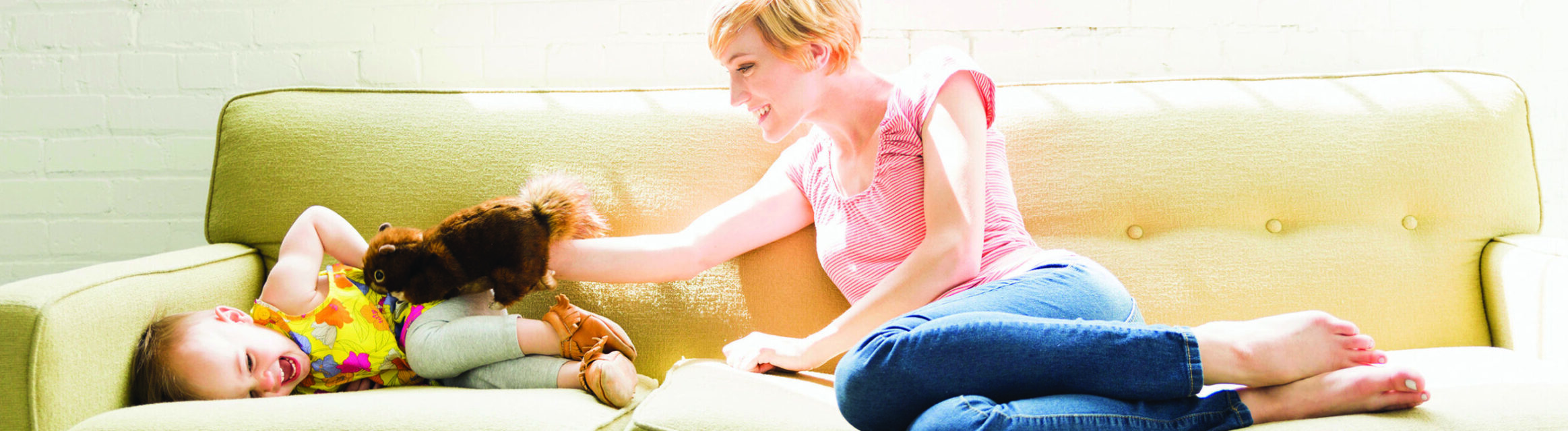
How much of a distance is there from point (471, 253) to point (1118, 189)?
1.11 m

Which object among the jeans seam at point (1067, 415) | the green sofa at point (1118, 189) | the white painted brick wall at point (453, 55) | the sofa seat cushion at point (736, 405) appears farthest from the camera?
the white painted brick wall at point (453, 55)

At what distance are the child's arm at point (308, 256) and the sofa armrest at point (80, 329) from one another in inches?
5.5

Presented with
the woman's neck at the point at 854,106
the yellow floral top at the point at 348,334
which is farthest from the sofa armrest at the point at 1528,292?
the yellow floral top at the point at 348,334

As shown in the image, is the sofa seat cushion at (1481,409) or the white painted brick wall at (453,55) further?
the white painted brick wall at (453,55)

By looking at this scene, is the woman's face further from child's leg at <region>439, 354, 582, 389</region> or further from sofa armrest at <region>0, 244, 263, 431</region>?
sofa armrest at <region>0, 244, 263, 431</region>

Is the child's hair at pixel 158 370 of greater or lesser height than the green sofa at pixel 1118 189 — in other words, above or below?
below

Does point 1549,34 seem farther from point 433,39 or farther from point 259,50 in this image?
point 259,50

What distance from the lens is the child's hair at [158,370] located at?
4.43 ft

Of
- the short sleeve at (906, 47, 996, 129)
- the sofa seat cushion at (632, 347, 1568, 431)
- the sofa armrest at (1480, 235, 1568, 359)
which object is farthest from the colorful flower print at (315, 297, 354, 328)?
the sofa armrest at (1480, 235, 1568, 359)

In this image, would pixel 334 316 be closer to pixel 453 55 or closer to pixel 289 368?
pixel 289 368

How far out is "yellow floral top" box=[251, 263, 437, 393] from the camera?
1489 mm

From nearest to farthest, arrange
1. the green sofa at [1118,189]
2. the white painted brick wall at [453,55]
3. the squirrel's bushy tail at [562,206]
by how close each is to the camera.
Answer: the squirrel's bushy tail at [562,206], the green sofa at [1118,189], the white painted brick wall at [453,55]

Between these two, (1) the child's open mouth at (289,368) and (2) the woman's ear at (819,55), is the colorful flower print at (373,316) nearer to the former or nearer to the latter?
(1) the child's open mouth at (289,368)

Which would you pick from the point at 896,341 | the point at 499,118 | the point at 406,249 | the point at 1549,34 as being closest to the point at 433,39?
the point at 499,118
